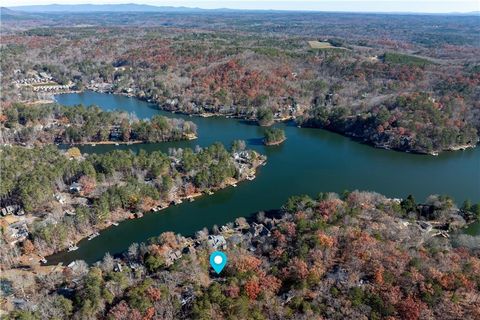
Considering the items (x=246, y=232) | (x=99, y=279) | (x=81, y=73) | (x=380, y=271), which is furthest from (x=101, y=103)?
(x=380, y=271)

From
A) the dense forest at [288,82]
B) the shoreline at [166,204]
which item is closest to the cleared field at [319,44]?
the dense forest at [288,82]

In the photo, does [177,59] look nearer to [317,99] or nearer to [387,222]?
[317,99]

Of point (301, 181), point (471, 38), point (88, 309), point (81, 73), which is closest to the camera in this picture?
point (88, 309)

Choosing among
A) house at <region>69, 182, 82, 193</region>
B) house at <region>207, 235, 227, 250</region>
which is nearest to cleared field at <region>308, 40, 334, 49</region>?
house at <region>69, 182, 82, 193</region>

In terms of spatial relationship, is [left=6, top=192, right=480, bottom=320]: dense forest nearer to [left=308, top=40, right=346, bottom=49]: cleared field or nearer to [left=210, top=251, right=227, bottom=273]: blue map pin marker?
[left=210, top=251, right=227, bottom=273]: blue map pin marker

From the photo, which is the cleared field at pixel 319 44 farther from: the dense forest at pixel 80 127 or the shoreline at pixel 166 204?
the shoreline at pixel 166 204

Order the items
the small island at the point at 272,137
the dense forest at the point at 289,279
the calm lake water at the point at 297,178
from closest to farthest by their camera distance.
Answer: the dense forest at the point at 289,279 → the calm lake water at the point at 297,178 → the small island at the point at 272,137
